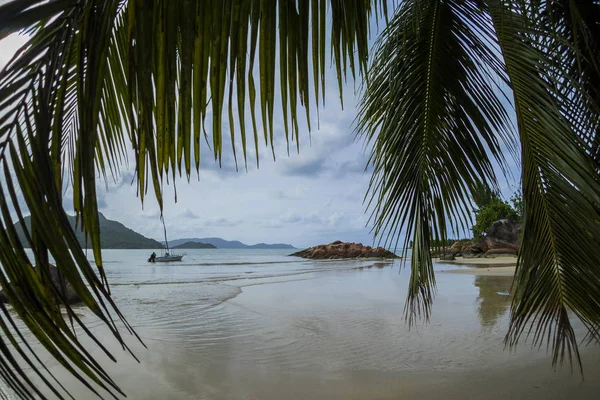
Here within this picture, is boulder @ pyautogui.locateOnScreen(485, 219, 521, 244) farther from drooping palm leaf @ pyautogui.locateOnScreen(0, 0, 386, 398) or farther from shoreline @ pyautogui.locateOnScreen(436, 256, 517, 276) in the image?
drooping palm leaf @ pyautogui.locateOnScreen(0, 0, 386, 398)

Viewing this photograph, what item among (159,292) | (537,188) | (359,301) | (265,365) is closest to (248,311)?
(359,301)

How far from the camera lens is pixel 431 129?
135 inches

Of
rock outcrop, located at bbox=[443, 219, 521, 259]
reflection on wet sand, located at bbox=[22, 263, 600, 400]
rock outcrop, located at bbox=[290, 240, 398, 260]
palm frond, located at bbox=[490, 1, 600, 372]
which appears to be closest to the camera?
palm frond, located at bbox=[490, 1, 600, 372]

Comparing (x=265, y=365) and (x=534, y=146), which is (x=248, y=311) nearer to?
(x=265, y=365)

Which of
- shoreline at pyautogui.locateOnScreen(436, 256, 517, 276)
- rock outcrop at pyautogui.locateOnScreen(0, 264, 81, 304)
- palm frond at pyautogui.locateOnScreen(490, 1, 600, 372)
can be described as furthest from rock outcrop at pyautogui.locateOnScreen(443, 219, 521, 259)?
palm frond at pyautogui.locateOnScreen(490, 1, 600, 372)

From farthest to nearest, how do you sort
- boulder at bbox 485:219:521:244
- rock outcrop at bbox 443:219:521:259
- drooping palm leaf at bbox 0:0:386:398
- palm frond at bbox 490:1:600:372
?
boulder at bbox 485:219:521:244 < rock outcrop at bbox 443:219:521:259 < palm frond at bbox 490:1:600:372 < drooping palm leaf at bbox 0:0:386:398

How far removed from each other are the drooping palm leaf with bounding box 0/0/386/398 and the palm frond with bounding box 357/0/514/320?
7.79 feet

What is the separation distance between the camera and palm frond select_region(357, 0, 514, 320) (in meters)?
3.25

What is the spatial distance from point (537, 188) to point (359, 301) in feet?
25.5

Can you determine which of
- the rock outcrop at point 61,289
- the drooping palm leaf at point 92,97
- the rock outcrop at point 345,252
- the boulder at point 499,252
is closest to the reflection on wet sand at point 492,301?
the rock outcrop at point 61,289

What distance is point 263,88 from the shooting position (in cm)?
103

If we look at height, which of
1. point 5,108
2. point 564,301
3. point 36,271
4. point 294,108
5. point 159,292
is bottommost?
point 159,292

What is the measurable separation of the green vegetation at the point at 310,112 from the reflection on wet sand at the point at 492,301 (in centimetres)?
425

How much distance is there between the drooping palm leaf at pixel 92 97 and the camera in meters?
0.63
